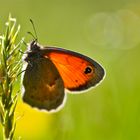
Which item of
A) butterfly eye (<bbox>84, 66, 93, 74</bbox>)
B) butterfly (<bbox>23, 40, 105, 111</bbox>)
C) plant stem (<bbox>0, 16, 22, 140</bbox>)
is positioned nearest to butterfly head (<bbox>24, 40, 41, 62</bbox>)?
butterfly (<bbox>23, 40, 105, 111</bbox>)

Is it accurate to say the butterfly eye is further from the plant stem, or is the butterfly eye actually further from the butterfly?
the plant stem

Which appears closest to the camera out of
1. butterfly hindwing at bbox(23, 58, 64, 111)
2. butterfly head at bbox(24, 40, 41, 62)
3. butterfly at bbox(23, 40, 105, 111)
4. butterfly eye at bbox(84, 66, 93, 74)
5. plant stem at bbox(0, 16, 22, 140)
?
plant stem at bbox(0, 16, 22, 140)

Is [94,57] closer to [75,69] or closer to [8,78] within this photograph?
[75,69]

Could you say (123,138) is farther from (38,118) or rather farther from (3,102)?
(3,102)

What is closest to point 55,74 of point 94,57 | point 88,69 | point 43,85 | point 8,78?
point 43,85

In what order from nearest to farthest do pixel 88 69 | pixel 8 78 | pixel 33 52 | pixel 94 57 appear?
pixel 8 78 → pixel 88 69 → pixel 33 52 → pixel 94 57

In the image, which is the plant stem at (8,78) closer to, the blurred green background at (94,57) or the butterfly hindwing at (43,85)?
the blurred green background at (94,57)
